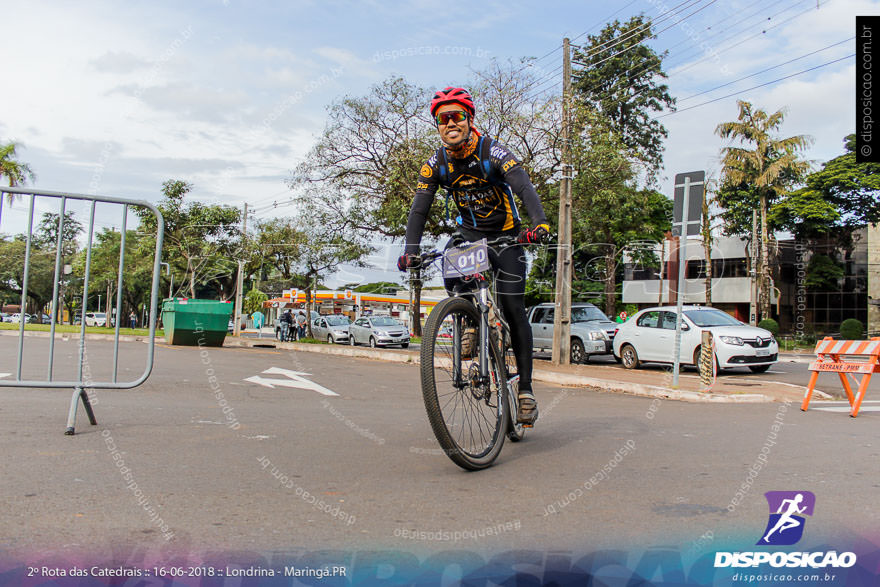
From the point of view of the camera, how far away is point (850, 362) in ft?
24.7

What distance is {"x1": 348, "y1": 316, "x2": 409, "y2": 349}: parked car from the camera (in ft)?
97.3

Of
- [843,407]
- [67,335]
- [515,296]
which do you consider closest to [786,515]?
[515,296]

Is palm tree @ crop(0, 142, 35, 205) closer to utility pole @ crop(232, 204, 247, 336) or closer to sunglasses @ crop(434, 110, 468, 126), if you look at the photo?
utility pole @ crop(232, 204, 247, 336)

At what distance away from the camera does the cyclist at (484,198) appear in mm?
3949

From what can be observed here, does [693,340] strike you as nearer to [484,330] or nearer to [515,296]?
[515,296]

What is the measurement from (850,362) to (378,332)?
2343 centimetres

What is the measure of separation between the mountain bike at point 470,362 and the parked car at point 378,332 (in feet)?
84.1

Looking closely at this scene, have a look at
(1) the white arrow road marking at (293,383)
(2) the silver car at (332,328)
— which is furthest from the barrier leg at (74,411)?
(2) the silver car at (332,328)

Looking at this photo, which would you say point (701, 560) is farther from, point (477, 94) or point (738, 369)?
point (477, 94)

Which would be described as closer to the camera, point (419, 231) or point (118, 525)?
point (118, 525)

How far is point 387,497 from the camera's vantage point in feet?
9.77

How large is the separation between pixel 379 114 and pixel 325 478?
60.7 feet

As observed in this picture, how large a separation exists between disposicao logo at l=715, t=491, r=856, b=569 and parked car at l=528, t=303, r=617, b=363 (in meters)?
14.1

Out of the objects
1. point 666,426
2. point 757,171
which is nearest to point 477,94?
point 666,426
